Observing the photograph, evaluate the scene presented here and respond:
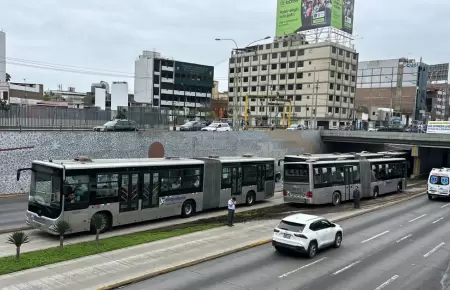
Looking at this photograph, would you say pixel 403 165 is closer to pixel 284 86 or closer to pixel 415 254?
pixel 415 254

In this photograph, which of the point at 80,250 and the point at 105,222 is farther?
the point at 105,222

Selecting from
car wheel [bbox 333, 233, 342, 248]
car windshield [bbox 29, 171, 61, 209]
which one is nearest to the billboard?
car wheel [bbox 333, 233, 342, 248]

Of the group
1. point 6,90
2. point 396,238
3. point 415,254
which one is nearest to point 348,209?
point 396,238

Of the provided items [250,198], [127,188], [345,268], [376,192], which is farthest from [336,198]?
[127,188]

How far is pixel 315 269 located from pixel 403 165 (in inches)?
1017

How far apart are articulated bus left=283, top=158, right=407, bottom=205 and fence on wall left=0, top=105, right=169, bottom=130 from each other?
15.9 m

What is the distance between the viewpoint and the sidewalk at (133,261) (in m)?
11.7

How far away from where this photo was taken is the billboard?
87.1 meters

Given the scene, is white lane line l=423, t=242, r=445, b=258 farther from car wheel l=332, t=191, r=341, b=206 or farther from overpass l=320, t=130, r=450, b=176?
overpass l=320, t=130, r=450, b=176

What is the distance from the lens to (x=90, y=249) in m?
14.9

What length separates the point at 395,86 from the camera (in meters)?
112

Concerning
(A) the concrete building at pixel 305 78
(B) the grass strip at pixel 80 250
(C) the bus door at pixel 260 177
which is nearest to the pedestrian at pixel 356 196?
(C) the bus door at pixel 260 177

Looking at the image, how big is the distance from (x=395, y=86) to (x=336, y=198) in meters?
94.5

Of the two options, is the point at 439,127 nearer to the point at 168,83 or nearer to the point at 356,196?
the point at 356,196
